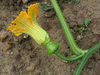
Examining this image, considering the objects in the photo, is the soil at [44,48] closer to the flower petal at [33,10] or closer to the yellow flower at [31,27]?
the yellow flower at [31,27]

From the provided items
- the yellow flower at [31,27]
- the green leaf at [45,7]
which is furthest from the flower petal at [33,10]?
the green leaf at [45,7]

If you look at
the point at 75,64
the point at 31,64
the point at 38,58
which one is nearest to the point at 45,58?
the point at 38,58

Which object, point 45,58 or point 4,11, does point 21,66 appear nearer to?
point 45,58

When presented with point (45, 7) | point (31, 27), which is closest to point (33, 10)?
point (31, 27)

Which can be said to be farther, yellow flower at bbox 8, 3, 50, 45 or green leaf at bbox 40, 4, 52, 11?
green leaf at bbox 40, 4, 52, 11

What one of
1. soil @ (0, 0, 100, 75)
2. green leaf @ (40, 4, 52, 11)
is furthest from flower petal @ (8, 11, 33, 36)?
green leaf @ (40, 4, 52, 11)

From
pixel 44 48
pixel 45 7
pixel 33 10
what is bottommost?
pixel 44 48

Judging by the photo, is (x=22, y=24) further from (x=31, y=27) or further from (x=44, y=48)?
(x=44, y=48)

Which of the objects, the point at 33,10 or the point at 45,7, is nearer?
the point at 33,10

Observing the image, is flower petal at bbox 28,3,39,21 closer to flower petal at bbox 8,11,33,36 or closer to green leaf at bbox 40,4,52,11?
flower petal at bbox 8,11,33,36
